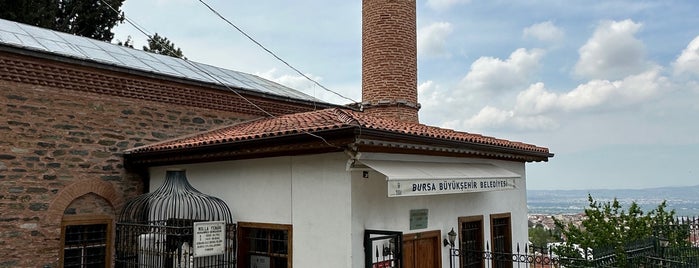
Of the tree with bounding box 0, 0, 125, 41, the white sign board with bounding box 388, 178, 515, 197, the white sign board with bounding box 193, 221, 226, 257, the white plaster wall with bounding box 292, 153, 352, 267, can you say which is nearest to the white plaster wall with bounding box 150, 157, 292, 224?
the white plaster wall with bounding box 292, 153, 352, 267

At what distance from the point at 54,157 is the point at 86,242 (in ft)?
5.21

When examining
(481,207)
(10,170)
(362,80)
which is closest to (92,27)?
(362,80)

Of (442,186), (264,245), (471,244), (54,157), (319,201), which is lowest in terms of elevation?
(471,244)

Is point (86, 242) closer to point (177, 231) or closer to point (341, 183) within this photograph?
point (177, 231)

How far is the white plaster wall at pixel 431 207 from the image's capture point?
6.74 meters

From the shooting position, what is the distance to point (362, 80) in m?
14.4

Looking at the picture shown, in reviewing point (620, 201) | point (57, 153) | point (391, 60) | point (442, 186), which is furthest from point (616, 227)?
point (57, 153)

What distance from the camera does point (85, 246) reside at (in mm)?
9227

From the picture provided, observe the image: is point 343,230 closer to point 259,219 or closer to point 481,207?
point 259,219

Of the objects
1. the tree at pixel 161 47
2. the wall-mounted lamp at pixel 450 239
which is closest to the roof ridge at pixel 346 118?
the wall-mounted lamp at pixel 450 239

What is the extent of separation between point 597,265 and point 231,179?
576 cm

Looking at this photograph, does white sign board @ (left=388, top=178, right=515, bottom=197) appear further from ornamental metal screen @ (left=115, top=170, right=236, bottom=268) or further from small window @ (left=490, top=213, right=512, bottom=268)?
ornamental metal screen @ (left=115, top=170, right=236, bottom=268)

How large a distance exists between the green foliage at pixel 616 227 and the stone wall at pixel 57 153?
8.40 metres

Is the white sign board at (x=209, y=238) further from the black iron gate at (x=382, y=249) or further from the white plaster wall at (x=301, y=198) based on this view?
the black iron gate at (x=382, y=249)
